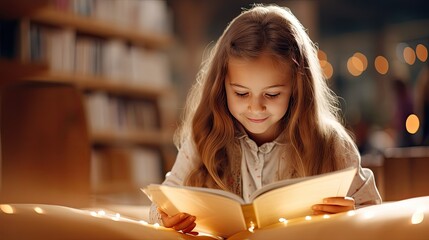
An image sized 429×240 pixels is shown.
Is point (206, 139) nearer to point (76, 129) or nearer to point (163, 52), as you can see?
point (76, 129)

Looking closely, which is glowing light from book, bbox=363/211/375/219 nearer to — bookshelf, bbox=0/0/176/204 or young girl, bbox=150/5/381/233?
young girl, bbox=150/5/381/233

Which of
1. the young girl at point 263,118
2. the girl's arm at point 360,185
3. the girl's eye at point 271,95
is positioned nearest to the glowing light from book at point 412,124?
the young girl at point 263,118

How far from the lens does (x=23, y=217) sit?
0.93 meters

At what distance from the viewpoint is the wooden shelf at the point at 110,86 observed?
3.70 meters

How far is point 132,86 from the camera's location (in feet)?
13.8

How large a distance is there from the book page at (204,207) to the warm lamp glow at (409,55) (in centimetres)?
802

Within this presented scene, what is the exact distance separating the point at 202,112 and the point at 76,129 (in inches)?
18.5

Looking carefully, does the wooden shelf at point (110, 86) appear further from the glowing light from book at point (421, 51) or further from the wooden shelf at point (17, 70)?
the glowing light from book at point (421, 51)

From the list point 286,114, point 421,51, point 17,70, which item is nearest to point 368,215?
point 286,114

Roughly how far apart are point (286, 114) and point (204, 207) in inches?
20.2

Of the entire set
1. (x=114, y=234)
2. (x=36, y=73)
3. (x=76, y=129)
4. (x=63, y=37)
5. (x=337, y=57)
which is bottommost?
(x=114, y=234)

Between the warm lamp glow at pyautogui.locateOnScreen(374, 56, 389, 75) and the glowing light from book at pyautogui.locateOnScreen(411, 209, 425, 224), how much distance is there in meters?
8.42

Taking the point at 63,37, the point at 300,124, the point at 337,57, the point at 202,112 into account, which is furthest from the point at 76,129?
the point at 337,57

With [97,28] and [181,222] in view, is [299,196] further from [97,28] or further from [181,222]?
[97,28]
